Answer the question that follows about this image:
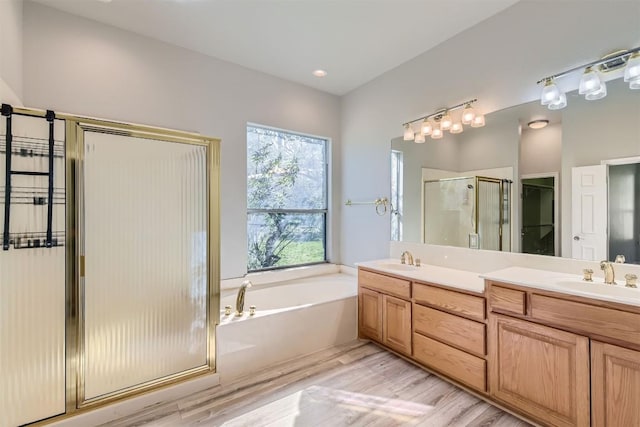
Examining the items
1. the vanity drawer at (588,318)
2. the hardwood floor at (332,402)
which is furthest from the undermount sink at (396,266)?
Answer: the vanity drawer at (588,318)

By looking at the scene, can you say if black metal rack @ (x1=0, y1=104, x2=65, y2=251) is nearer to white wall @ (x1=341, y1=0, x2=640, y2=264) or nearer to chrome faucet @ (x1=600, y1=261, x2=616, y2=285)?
white wall @ (x1=341, y1=0, x2=640, y2=264)

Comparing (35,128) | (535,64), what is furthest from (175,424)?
(535,64)

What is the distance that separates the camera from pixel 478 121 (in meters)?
2.44

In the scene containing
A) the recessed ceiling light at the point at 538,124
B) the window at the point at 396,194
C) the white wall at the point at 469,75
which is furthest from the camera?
the window at the point at 396,194

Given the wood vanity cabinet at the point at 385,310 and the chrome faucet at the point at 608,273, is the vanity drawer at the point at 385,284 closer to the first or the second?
the wood vanity cabinet at the point at 385,310

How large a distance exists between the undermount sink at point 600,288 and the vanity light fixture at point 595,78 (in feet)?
3.96

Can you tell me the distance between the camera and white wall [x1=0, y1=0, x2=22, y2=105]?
5.86 feet

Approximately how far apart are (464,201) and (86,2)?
3594mm

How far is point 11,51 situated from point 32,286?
1.63 metres

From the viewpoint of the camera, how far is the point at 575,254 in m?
1.94

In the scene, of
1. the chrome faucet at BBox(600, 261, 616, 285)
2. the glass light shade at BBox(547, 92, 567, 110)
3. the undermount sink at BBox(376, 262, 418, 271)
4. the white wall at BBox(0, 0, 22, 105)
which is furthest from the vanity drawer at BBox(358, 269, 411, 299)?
the white wall at BBox(0, 0, 22, 105)

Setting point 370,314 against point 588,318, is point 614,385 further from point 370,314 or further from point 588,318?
point 370,314

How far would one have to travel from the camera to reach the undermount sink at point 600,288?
1.57m

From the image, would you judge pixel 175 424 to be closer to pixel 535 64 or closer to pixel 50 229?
pixel 50 229
